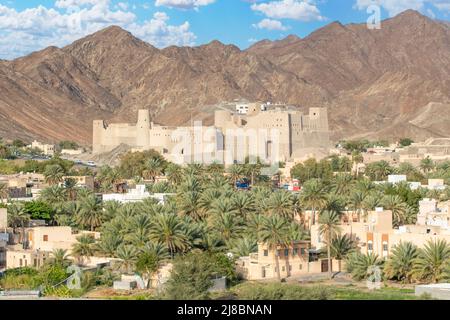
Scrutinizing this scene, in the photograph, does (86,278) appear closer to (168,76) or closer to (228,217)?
(228,217)

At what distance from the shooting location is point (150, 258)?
81.0 ft

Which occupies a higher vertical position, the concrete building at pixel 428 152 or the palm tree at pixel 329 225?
the concrete building at pixel 428 152

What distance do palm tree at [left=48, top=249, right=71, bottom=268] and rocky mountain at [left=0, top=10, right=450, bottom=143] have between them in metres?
70.2

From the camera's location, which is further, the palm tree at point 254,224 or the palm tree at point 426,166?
the palm tree at point 426,166

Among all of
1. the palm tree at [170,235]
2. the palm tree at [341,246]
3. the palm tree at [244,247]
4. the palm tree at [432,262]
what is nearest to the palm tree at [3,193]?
the palm tree at [244,247]

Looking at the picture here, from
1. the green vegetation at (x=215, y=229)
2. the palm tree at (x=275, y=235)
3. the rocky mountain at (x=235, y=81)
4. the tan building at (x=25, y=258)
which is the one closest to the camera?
the green vegetation at (x=215, y=229)

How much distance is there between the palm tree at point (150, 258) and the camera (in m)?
24.4

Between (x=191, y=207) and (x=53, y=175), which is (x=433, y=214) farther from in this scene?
(x=53, y=175)

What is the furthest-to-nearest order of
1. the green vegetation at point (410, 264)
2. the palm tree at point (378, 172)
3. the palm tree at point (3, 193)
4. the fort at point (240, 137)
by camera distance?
the fort at point (240, 137) → the palm tree at point (378, 172) → the palm tree at point (3, 193) → the green vegetation at point (410, 264)

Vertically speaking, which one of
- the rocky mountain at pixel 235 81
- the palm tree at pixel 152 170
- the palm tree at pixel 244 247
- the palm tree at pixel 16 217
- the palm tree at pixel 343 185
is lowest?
the palm tree at pixel 244 247

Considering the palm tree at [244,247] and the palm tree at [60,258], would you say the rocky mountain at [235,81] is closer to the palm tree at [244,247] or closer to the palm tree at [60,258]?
the palm tree at [60,258]

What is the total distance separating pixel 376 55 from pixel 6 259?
154449mm

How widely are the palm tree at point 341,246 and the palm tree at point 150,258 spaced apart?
4.70m

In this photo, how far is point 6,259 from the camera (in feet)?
92.6
